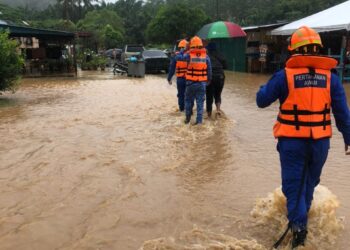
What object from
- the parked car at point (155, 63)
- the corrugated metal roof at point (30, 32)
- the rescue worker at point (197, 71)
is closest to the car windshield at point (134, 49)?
the parked car at point (155, 63)

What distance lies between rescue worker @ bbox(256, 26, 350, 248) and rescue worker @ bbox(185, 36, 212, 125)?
15.9 ft

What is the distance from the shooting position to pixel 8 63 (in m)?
12.6

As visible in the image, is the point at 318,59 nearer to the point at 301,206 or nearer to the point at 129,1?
the point at 301,206

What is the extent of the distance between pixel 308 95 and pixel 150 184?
8.50 feet

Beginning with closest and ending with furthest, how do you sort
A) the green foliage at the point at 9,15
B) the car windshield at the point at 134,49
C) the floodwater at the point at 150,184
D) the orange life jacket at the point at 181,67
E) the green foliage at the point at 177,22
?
1. the floodwater at the point at 150,184
2. the orange life jacket at the point at 181,67
3. the car windshield at the point at 134,49
4. the green foliage at the point at 177,22
5. the green foliage at the point at 9,15

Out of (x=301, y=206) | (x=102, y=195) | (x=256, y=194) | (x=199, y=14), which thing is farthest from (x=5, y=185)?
(x=199, y=14)

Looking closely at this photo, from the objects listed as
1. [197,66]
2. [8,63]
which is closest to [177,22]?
[8,63]

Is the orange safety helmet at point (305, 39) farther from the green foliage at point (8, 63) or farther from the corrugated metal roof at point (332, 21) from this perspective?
the corrugated metal roof at point (332, 21)

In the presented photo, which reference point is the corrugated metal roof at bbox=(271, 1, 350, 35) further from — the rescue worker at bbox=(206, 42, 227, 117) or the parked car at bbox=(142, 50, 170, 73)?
the rescue worker at bbox=(206, 42, 227, 117)

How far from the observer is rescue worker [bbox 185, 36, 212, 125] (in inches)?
333

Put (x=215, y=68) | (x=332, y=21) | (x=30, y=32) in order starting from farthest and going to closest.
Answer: (x=30, y=32), (x=332, y=21), (x=215, y=68)

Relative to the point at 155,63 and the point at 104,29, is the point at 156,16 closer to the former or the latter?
the point at 104,29

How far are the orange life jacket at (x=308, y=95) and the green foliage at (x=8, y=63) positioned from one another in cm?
1055

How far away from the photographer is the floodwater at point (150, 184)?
13.3ft
